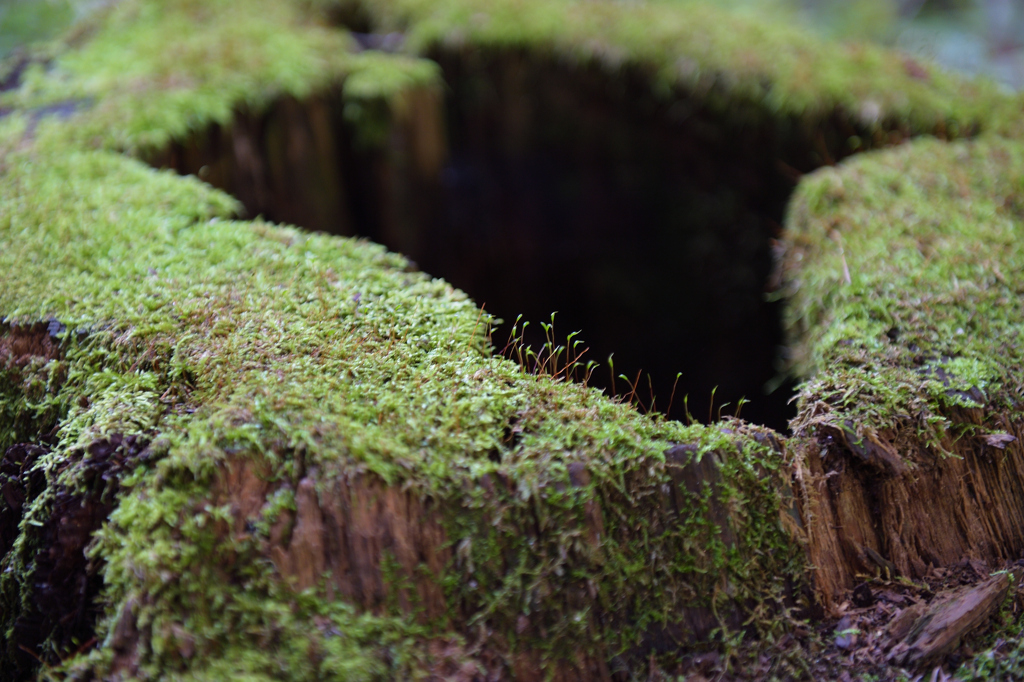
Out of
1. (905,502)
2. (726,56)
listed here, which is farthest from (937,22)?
(905,502)

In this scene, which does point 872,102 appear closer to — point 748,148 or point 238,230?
point 748,148

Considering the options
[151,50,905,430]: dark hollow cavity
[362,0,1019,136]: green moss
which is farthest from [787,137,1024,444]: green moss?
[151,50,905,430]: dark hollow cavity

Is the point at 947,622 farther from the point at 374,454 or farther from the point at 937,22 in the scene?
the point at 937,22

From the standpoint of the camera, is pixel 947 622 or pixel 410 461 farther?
pixel 947 622

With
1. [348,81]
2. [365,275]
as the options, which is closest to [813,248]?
[365,275]

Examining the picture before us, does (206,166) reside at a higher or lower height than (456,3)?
lower

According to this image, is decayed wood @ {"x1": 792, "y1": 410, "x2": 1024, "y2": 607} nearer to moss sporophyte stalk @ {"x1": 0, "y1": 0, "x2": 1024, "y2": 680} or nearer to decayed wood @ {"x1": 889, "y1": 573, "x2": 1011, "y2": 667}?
moss sporophyte stalk @ {"x1": 0, "y1": 0, "x2": 1024, "y2": 680}
